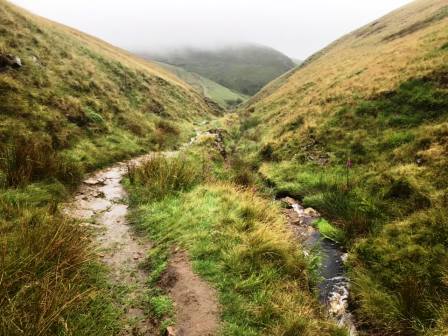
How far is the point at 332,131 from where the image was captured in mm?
16031

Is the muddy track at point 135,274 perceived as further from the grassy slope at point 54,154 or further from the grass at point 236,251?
the grassy slope at point 54,154

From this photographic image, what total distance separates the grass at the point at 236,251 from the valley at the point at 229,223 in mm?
35

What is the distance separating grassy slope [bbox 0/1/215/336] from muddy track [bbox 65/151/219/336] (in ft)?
1.32

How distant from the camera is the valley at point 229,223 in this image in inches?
217

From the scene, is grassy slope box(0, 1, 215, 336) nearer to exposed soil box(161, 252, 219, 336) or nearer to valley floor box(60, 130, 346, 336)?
valley floor box(60, 130, 346, 336)

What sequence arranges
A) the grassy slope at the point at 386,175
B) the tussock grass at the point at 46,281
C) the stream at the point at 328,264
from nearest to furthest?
1. the tussock grass at the point at 46,281
2. the grassy slope at the point at 386,175
3. the stream at the point at 328,264

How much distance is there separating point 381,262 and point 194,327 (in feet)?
15.2

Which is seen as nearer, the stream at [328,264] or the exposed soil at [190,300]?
the exposed soil at [190,300]

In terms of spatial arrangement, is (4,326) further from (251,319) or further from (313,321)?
(313,321)

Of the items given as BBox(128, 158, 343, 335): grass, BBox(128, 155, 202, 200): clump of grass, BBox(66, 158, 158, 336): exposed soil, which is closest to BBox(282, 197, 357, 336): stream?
BBox(128, 158, 343, 335): grass

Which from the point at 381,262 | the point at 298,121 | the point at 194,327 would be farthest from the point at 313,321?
the point at 298,121

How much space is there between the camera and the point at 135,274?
6.80 metres

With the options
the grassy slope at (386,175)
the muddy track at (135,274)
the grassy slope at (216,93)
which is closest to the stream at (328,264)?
the grassy slope at (386,175)

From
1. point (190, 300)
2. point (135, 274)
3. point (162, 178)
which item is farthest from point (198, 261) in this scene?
point (162, 178)
